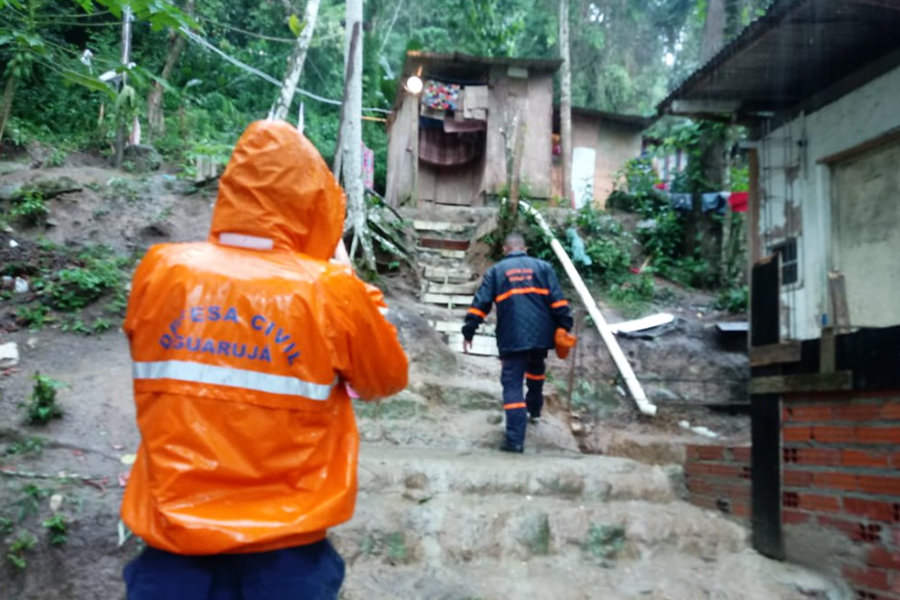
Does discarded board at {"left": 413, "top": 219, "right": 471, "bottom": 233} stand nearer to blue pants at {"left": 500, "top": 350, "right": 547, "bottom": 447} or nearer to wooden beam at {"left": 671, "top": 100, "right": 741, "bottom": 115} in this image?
wooden beam at {"left": 671, "top": 100, "right": 741, "bottom": 115}

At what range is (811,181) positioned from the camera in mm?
7316

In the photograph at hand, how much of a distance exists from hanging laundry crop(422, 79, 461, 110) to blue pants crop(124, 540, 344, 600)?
48.6ft

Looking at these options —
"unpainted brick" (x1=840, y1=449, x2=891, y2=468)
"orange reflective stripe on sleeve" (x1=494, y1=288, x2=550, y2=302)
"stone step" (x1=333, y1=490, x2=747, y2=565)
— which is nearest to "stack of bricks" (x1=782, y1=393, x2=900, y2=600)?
"unpainted brick" (x1=840, y1=449, x2=891, y2=468)

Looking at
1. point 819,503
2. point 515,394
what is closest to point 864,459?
point 819,503

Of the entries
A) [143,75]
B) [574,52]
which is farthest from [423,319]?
[574,52]

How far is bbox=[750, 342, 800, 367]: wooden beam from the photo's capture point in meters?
4.06

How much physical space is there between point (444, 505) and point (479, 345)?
4.24 meters

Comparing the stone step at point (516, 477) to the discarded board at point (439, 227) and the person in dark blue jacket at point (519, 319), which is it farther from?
the discarded board at point (439, 227)

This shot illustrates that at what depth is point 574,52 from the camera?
22.6m

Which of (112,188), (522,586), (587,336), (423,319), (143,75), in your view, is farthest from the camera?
(112,188)

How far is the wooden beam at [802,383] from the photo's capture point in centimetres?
371

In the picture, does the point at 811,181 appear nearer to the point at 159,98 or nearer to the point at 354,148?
the point at 354,148

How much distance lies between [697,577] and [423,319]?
4675 millimetres

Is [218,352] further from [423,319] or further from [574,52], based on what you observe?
[574,52]
